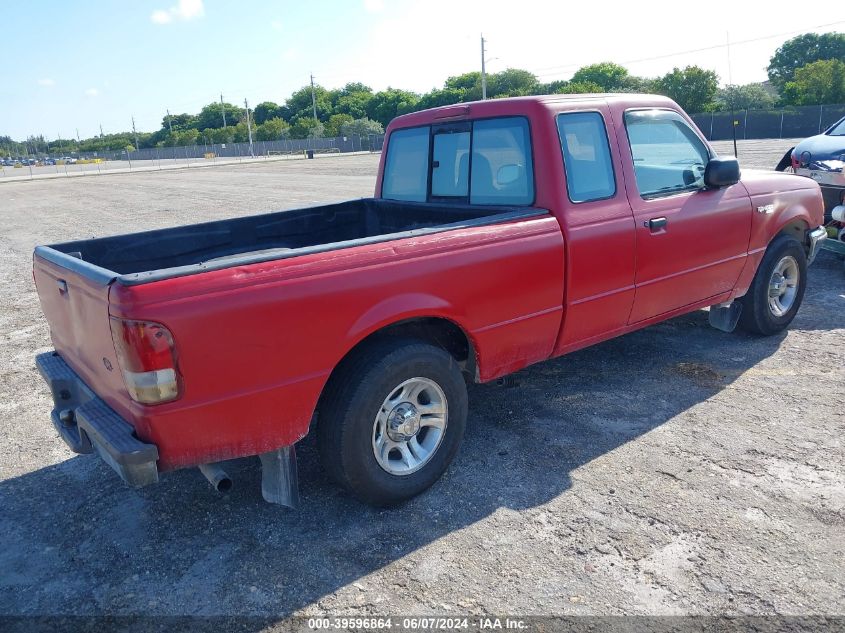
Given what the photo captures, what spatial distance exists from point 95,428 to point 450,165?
2.82 metres

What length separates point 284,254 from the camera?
9.43ft

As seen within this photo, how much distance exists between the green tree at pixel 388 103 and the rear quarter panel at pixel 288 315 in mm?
101958

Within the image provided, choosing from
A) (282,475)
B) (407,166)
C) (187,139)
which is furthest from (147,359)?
(187,139)

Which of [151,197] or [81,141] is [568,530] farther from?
[81,141]

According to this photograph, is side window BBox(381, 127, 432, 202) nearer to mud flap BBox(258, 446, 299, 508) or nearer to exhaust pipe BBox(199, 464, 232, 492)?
mud flap BBox(258, 446, 299, 508)

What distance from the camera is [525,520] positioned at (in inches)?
128

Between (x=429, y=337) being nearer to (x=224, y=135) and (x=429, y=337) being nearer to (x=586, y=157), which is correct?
(x=586, y=157)

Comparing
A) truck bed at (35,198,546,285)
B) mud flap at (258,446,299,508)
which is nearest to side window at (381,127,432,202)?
truck bed at (35,198,546,285)

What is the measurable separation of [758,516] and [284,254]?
2.57 m

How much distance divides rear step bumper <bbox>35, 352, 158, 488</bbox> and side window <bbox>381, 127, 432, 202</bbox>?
8.52 ft

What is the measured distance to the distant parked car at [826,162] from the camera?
24.4ft

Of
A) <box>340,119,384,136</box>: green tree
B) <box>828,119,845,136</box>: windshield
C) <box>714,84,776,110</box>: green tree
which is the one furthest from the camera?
<box>340,119,384,136</box>: green tree

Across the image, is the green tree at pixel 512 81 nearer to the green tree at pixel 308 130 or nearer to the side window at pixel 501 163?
the green tree at pixel 308 130

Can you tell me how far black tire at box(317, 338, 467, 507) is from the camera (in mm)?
3096
